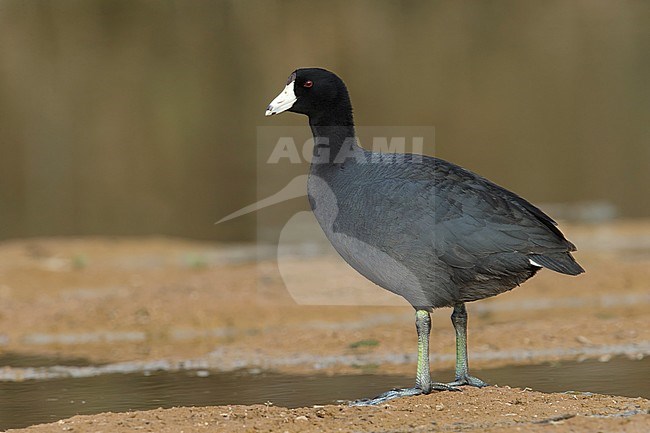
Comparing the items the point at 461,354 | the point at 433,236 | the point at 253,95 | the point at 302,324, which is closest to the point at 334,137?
the point at 433,236

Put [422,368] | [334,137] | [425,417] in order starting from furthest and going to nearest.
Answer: [334,137], [422,368], [425,417]

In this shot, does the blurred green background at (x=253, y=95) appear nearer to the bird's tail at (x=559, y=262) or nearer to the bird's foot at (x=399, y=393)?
the bird's foot at (x=399, y=393)

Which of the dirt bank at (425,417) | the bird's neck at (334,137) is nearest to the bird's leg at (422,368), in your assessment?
the dirt bank at (425,417)

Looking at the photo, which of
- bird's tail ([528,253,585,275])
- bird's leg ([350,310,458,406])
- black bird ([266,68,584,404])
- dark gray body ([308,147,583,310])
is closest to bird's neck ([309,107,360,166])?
black bird ([266,68,584,404])

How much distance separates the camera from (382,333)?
10727 millimetres

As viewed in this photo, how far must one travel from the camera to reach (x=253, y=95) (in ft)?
119

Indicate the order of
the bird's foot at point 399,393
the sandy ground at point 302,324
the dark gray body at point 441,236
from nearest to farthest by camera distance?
1. the sandy ground at point 302,324
2. the dark gray body at point 441,236
3. the bird's foot at point 399,393

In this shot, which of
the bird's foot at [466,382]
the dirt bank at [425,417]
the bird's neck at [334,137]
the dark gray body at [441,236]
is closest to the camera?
the dirt bank at [425,417]

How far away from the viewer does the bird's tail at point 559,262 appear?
710 centimetres

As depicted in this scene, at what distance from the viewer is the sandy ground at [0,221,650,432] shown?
688 centimetres

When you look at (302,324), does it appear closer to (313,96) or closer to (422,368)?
(313,96)

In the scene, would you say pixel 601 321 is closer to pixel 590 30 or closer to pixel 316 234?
pixel 316 234

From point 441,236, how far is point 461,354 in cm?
92

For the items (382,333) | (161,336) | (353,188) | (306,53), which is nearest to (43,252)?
(161,336)
